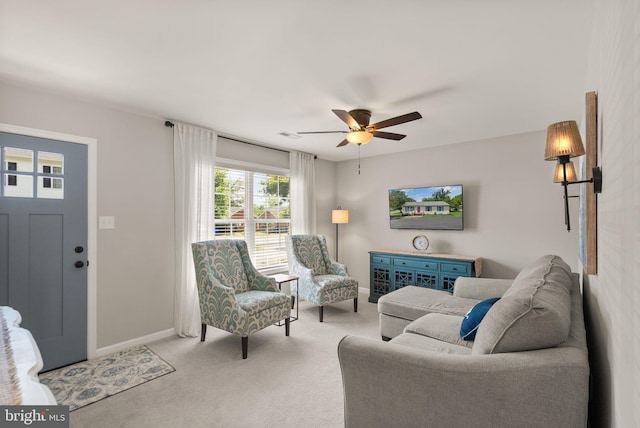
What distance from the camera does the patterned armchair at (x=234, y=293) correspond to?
9.95 ft

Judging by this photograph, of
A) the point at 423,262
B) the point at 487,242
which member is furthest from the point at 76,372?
the point at 487,242

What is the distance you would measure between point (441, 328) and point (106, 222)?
3.18m

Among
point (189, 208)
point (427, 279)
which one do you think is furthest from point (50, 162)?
point (427, 279)

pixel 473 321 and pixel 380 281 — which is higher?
pixel 473 321

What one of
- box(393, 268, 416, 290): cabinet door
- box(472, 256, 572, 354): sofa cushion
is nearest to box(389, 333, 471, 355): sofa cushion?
box(472, 256, 572, 354): sofa cushion

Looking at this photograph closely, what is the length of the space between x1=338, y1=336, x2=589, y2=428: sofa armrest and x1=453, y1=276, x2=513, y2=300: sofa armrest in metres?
2.06

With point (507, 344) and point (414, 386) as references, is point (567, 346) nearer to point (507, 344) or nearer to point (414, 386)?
point (507, 344)

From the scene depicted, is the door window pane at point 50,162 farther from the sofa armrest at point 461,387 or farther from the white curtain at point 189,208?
the sofa armrest at point 461,387

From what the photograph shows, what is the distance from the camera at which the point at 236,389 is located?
244cm

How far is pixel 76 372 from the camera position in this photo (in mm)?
2705

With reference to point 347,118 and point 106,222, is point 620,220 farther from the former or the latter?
point 106,222

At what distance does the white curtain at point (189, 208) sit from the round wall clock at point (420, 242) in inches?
119

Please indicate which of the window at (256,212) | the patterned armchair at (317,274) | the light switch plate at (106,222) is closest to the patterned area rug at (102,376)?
the light switch plate at (106,222)

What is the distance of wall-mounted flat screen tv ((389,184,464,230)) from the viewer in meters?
4.49
